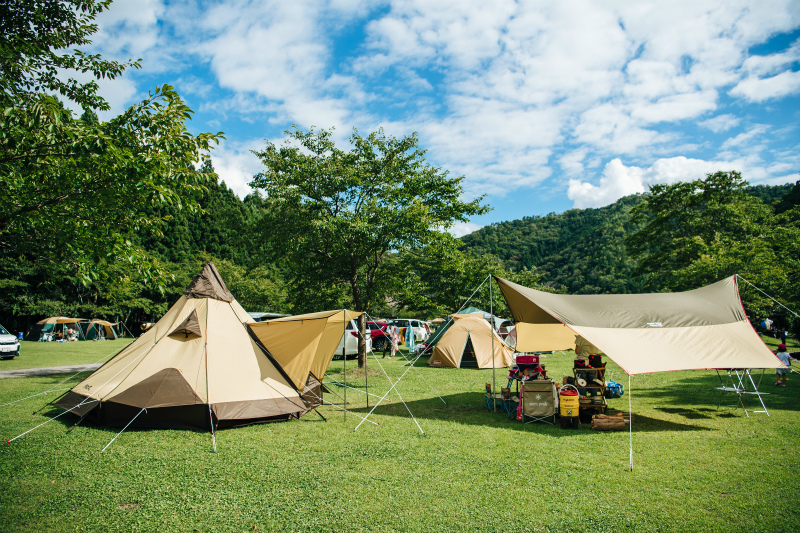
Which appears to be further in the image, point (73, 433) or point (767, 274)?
point (767, 274)

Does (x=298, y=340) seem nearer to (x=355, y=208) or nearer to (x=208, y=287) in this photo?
(x=208, y=287)

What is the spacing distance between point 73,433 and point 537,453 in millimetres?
6794

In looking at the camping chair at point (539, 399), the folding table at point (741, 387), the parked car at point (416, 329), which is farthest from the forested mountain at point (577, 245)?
the camping chair at point (539, 399)

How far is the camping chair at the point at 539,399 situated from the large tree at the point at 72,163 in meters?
6.49

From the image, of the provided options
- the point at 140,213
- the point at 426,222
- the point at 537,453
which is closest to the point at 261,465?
the point at 537,453

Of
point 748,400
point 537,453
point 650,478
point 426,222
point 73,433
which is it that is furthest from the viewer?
point 426,222

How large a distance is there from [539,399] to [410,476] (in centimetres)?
357

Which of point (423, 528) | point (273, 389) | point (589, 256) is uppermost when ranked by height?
point (589, 256)

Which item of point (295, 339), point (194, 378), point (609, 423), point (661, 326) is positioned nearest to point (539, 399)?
point (609, 423)

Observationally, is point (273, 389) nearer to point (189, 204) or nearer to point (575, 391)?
point (189, 204)

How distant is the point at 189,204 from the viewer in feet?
23.3

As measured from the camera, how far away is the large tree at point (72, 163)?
561 cm

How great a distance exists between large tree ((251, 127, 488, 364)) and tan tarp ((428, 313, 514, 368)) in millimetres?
3270

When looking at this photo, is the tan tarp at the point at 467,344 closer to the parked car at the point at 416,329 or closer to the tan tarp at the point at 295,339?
the tan tarp at the point at 295,339
